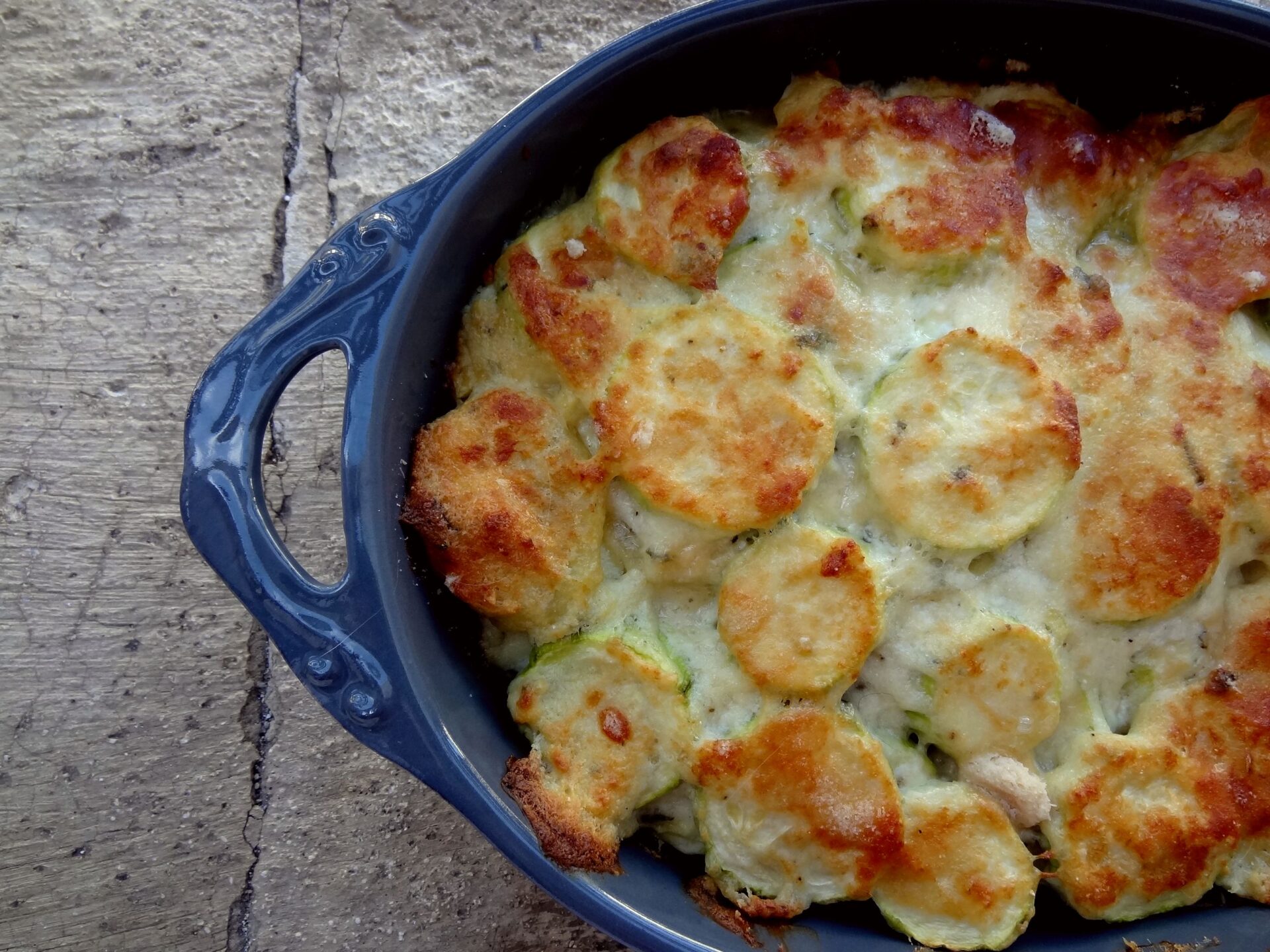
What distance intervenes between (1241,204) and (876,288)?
2.12 ft

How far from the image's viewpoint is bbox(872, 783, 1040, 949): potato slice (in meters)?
1.53

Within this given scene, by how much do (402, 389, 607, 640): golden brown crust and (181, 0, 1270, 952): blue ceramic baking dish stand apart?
63mm

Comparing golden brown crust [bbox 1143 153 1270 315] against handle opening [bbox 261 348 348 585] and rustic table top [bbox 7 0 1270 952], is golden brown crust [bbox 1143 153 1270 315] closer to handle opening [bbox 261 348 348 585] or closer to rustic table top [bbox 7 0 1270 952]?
rustic table top [bbox 7 0 1270 952]

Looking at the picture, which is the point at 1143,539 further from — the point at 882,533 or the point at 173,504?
the point at 173,504

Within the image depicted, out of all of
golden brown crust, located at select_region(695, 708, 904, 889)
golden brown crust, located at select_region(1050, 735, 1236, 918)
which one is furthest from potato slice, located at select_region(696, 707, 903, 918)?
golden brown crust, located at select_region(1050, 735, 1236, 918)

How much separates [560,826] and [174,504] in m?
1.11

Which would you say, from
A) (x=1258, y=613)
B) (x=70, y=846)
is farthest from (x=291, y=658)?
(x=1258, y=613)

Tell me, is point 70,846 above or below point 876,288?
below

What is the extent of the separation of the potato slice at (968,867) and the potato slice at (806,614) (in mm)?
273

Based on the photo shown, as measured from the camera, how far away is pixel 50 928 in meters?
1.99

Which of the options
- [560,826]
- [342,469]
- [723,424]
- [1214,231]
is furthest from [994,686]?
[342,469]

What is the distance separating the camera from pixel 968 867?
5.03ft

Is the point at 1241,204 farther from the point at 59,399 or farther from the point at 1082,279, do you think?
the point at 59,399

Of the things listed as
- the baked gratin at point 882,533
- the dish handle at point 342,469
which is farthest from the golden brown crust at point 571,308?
the dish handle at point 342,469
